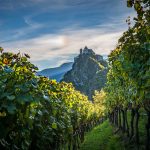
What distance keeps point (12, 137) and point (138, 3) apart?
4.16 m

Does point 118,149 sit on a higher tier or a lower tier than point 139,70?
lower

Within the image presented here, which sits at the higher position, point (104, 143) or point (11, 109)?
point (11, 109)

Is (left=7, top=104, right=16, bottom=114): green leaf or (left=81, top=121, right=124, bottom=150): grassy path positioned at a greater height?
(left=7, top=104, right=16, bottom=114): green leaf

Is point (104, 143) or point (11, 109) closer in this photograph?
point (11, 109)

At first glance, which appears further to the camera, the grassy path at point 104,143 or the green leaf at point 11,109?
the grassy path at point 104,143

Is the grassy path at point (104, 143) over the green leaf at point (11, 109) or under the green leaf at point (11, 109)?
under

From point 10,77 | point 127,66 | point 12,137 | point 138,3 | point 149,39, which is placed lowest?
point 12,137

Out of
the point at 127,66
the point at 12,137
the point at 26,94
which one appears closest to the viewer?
the point at 26,94

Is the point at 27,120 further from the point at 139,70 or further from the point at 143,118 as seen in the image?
the point at 143,118

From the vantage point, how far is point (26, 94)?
550cm

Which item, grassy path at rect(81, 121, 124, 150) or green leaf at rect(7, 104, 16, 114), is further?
grassy path at rect(81, 121, 124, 150)

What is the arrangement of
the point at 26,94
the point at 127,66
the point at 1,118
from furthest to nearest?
1. the point at 127,66
2. the point at 1,118
3. the point at 26,94

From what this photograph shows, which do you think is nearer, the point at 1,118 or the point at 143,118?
the point at 1,118

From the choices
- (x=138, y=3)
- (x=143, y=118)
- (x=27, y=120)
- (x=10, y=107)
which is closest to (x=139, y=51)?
(x=138, y=3)
